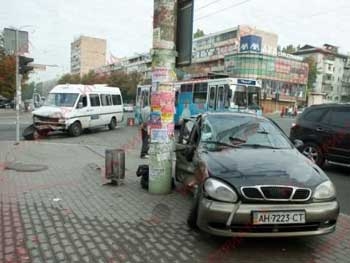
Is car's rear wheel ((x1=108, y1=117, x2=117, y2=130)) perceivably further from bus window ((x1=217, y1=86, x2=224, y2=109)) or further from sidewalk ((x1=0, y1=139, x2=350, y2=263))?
sidewalk ((x1=0, y1=139, x2=350, y2=263))

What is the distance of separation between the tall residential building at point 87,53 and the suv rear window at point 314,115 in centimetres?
9379

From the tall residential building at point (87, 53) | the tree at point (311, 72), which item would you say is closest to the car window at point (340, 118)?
the tree at point (311, 72)

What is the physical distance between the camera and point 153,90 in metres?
7.26

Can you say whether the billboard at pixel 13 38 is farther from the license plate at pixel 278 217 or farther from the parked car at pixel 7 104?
the parked car at pixel 7 104

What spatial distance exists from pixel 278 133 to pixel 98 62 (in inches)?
4186

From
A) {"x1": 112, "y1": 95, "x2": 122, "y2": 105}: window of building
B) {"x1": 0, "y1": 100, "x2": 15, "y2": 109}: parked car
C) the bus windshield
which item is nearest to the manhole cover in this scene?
the bus windshield

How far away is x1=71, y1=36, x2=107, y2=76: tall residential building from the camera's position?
102 metres

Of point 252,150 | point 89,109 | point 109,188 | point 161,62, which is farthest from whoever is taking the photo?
point 89,109

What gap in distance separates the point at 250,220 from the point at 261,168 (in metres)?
0.73

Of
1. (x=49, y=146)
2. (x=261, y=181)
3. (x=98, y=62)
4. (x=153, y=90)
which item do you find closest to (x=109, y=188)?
(x=153, y=90)

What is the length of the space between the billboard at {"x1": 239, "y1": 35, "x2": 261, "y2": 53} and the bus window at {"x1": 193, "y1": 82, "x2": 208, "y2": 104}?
57.1 meters

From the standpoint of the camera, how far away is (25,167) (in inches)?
383

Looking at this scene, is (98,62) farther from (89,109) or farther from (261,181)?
(261,181)

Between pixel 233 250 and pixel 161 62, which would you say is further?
pixel 161 62
